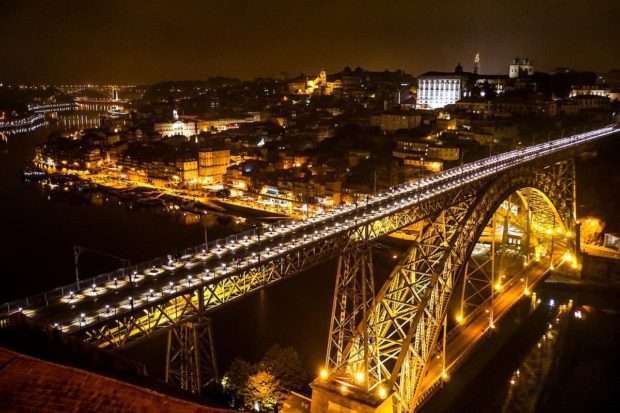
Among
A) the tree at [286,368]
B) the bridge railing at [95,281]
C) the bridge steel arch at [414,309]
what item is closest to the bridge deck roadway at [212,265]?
the bridge railing at [95,281]

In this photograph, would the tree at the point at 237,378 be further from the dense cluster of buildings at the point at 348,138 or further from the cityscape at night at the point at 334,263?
the dense cluster of buildings at the point at 348,138

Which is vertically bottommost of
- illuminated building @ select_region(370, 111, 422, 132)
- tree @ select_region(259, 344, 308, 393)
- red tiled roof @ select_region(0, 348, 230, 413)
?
tree @ select_region(259, 344, 308, 393)

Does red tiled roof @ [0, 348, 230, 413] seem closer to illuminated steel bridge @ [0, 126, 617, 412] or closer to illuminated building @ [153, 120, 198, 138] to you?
illuminated steel bridge @ [0, 126, 617, 412]

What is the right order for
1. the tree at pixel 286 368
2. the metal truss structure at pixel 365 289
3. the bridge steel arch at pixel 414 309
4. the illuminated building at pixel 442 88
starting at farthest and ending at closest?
1. the illuminated building at pixel 442 88
2. the tree at pixel 286 368
3. the bridge steel arch at pixel 414 309
4. the metal truss structure at pixel 365 289

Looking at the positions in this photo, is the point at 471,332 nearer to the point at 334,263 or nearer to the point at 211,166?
the point at 334,263

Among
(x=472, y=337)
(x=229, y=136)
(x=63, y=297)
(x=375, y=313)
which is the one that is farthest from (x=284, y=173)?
(x=63, y=297)

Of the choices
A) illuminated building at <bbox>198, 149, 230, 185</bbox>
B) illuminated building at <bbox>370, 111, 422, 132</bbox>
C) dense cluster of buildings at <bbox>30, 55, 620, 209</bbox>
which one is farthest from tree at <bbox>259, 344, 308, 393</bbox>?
illuminated building at <bbox>370, 111, 422, 132</bbox>
